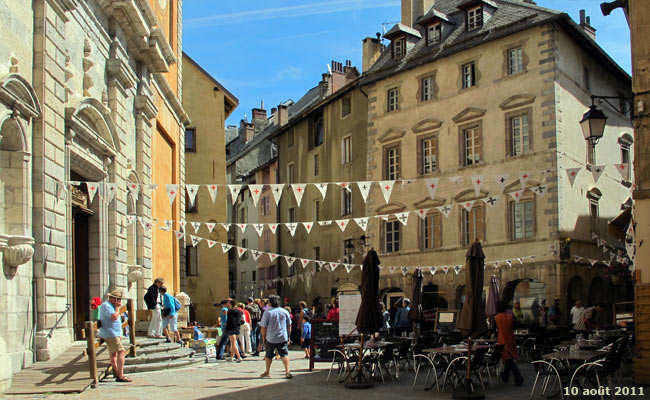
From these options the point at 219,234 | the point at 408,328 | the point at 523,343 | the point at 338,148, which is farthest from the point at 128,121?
the point at 338,148

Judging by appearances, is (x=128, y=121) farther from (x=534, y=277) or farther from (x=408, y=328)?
(x=534, y=277)

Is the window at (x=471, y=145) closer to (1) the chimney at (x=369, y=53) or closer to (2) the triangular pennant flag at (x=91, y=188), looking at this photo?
(1) the chimney at (x=369, y=53)

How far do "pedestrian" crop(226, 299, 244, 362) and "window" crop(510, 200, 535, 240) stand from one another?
13.4 meters

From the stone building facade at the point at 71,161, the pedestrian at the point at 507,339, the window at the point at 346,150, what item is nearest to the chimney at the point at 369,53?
the window at the point at 346,150

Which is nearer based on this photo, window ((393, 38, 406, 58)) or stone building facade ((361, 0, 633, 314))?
stone building facade ((361, 0, 633, 314))

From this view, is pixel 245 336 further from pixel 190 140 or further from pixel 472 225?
pixel 190 140

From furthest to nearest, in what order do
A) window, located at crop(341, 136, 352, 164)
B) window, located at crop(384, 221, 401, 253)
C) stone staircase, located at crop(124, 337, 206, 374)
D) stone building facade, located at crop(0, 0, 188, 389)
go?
window, located at crop(341, 136, 352, 164), window, located at crop(384, 221, 401, 253), stone staircase, located at crop(124, 337, 206, 374), stone building facade, located at crop(0, 0, 188, 389)

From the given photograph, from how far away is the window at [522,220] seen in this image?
28.0 meters

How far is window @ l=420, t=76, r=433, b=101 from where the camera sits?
107 feet

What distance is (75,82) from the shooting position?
594 inches

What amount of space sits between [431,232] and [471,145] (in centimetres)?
379

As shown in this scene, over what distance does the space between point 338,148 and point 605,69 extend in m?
12.9

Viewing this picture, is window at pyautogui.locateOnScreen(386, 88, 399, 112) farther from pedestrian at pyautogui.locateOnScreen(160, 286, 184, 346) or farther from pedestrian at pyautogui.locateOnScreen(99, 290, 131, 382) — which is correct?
pedestrian at pyautogui.locateOnScreen(99, 290, 131, 382)

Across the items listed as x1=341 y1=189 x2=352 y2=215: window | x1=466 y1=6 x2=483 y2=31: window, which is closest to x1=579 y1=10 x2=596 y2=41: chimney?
x1=466 y1=6 x2=483 y2=31: window
